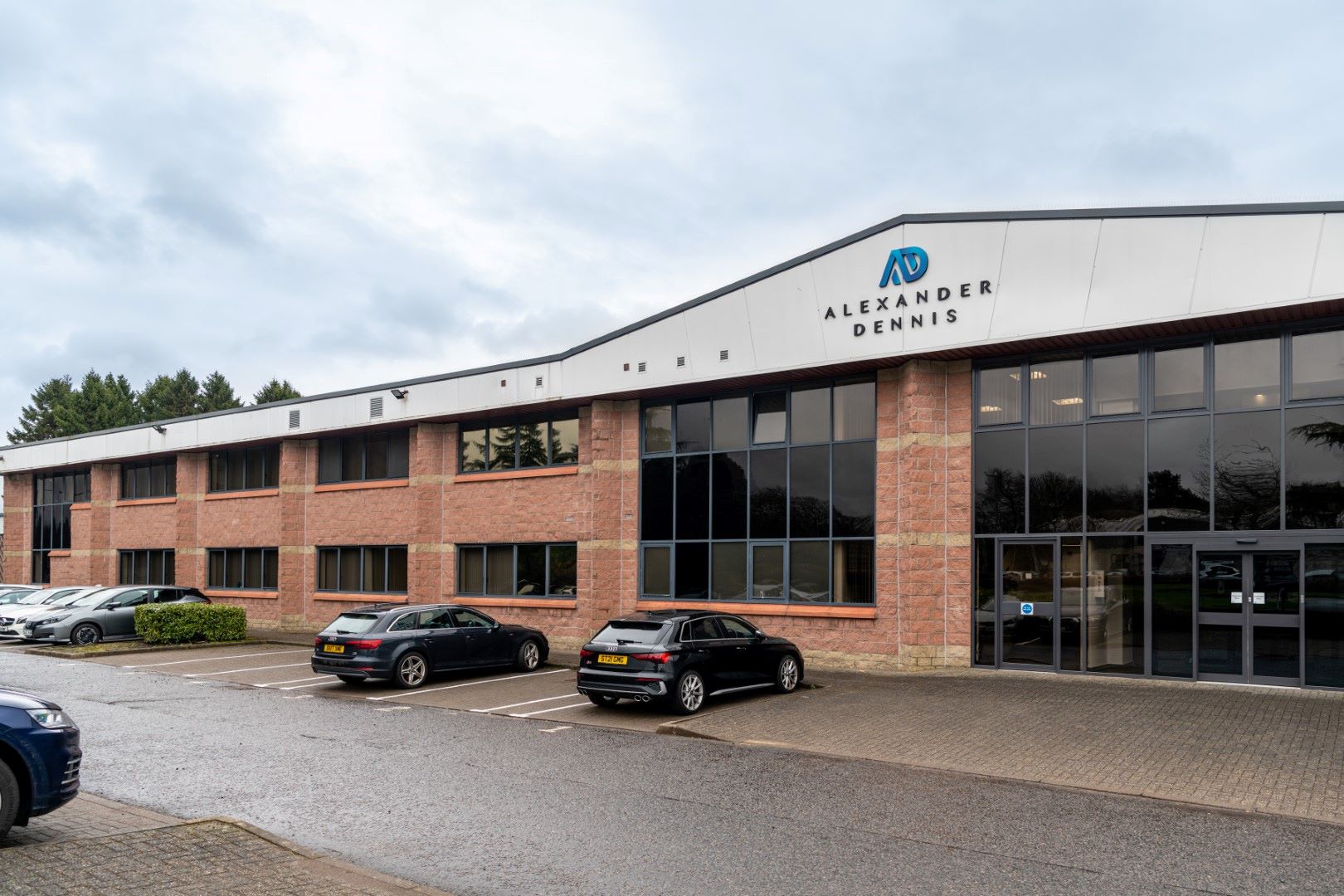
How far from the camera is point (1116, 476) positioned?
16312 millimetres

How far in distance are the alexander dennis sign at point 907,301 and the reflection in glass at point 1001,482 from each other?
2.32 metres

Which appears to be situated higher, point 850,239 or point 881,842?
point 850,239

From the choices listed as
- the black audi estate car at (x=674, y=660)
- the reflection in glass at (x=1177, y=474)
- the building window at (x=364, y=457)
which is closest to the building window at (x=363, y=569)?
the building window at (x=364, y=457)

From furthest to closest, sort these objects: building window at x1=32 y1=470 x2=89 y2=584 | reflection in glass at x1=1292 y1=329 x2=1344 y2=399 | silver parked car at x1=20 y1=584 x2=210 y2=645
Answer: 1. building window at x1=32 y1=470 x2=89 y2=584
2. silver parked car at x1=20 y1=584 x2=210 y2=645
3. reflection in glass at x1=1292 y1=329 x2=1344 y2=399

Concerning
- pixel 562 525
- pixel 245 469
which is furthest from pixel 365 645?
pixel 245 469

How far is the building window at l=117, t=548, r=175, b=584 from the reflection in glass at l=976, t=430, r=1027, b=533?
28615mm

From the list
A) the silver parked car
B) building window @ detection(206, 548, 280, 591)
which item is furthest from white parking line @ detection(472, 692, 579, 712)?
building window @ detection(206, 548, 280, 591)

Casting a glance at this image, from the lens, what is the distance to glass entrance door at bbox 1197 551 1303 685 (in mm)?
14617

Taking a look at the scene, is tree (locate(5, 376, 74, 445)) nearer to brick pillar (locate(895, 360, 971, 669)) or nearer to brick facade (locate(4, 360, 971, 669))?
brick facade (locate(4, 360, 971, 669))

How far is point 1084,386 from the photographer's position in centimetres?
1681

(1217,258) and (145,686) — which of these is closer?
(1217,258)

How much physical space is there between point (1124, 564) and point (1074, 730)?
482cm

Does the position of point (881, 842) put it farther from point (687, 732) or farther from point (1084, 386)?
point (1084, 386)

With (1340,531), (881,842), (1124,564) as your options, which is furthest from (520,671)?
(1340,531)
